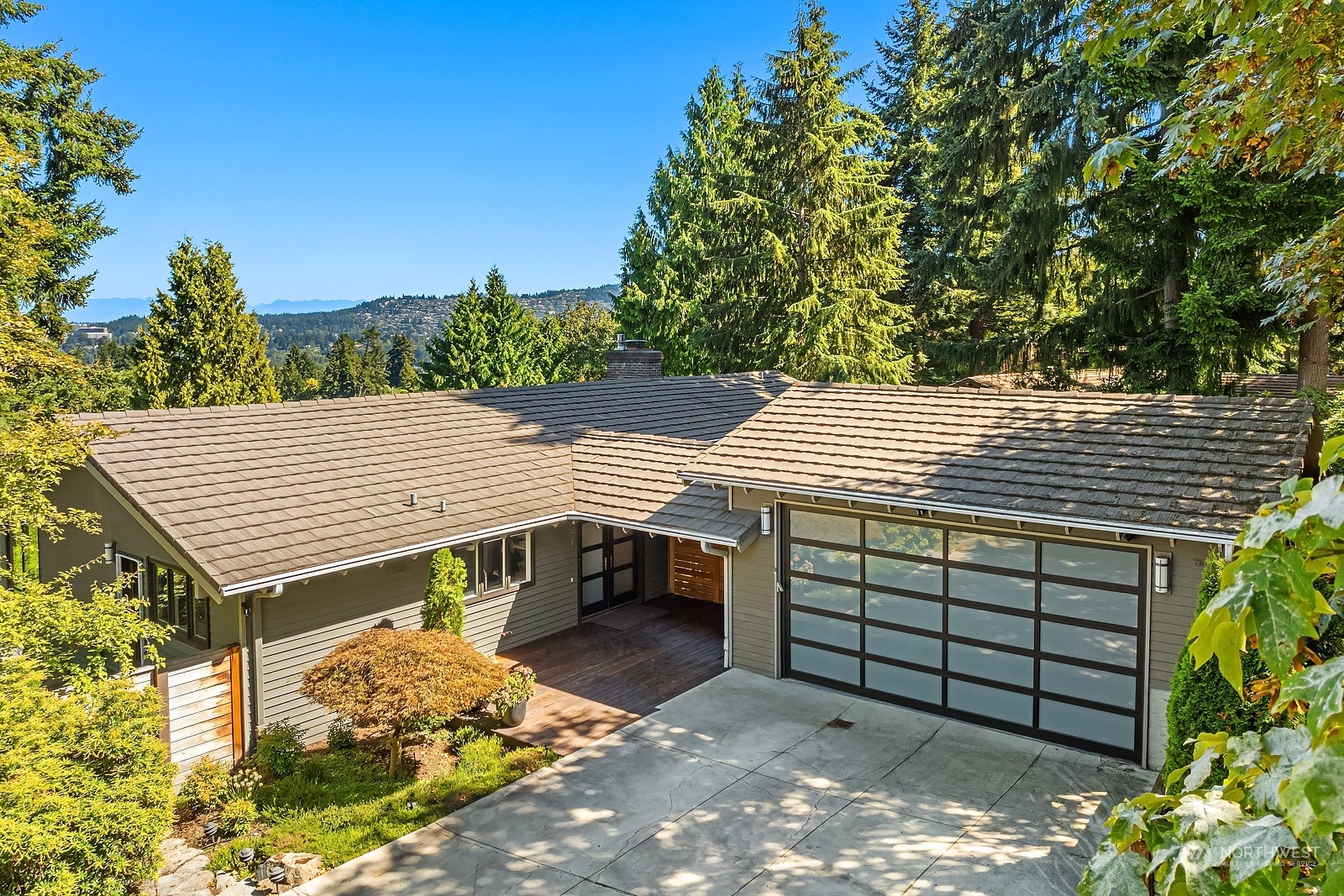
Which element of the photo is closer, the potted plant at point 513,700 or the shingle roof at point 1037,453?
the shingle roof at point 1037,453

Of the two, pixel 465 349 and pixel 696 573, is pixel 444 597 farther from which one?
pixel 465 349

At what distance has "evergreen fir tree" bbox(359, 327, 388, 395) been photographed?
64188 mm

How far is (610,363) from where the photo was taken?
2223 cm

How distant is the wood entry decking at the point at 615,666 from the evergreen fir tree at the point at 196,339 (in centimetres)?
2021

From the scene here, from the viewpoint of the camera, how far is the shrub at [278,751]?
9.23 meters

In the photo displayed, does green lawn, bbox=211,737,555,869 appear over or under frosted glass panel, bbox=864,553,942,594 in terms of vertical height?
under

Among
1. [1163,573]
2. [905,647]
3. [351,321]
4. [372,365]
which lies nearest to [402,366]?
[372,365]

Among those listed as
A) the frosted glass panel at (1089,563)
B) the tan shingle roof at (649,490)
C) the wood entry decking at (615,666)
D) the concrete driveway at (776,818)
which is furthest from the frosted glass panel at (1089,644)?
the wood entry decking at (615,666)

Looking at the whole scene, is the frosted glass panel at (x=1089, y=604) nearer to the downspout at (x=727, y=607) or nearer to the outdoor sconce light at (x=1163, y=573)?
the outdoor sconce light at (x=1163, y=573)

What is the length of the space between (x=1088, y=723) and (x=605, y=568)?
25.7 feet

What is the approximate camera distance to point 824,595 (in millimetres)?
11430

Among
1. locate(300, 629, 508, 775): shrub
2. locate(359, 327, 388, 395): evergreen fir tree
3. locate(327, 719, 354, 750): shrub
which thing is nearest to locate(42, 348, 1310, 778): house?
locate(327, 719, 354, 750): shrub

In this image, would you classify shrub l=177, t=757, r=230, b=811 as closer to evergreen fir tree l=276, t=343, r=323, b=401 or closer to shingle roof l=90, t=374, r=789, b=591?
shingle roof l=90, t=374, r=789, b=591

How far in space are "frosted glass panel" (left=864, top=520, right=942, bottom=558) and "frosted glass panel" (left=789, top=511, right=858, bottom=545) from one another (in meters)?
0.21
